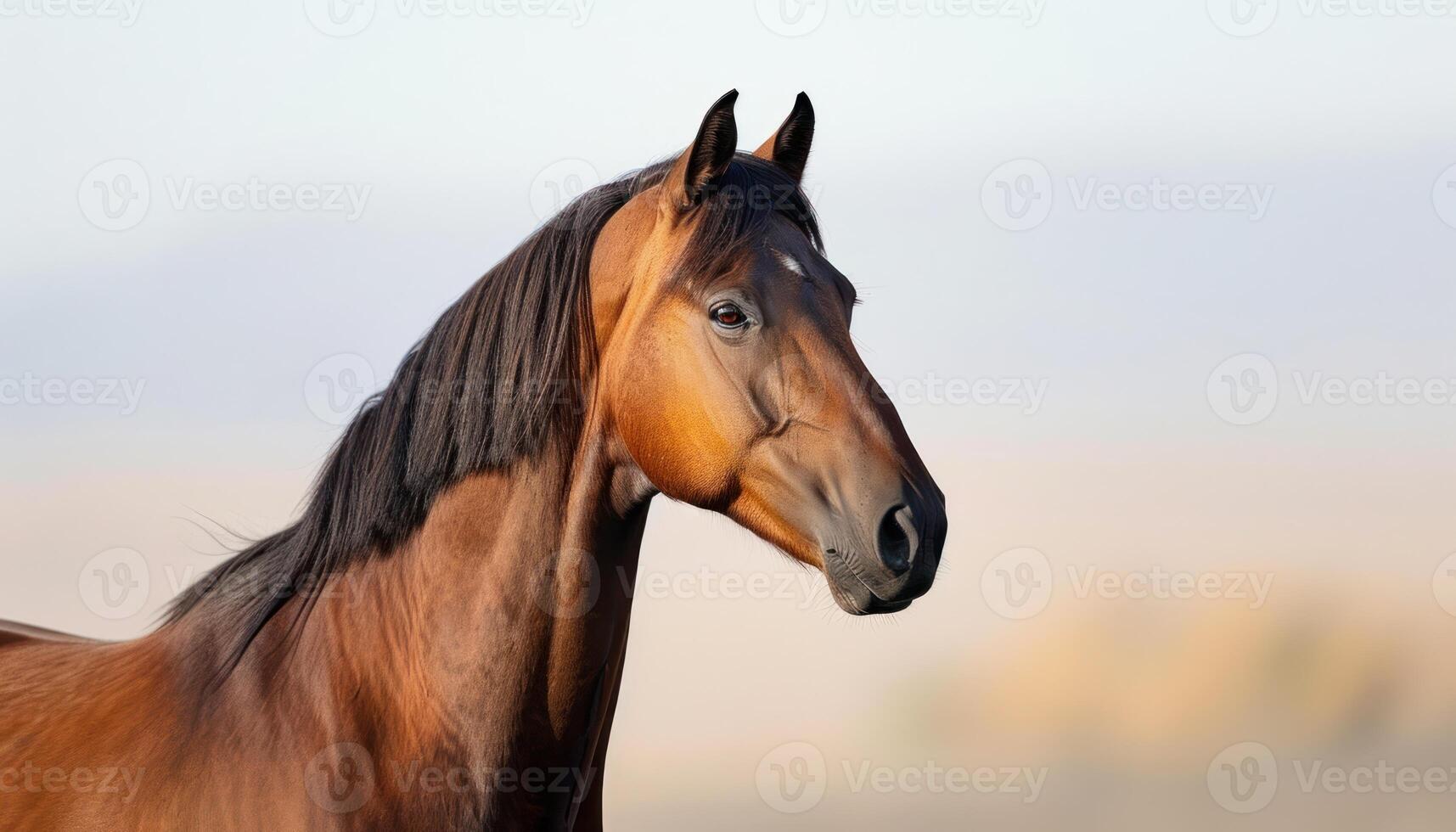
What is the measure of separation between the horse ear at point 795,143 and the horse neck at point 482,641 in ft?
3.76

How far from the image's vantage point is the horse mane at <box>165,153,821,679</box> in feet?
9.49

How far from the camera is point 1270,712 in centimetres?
1455

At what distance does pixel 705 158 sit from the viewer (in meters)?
2.94

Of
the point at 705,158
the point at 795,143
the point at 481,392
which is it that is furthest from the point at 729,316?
the point at 795,143

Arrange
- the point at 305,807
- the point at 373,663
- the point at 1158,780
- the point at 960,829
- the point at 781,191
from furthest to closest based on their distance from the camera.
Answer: the point at 1158,780, the point at 960,829, the point at 781,191, the point at 373,663, the point at 305,807

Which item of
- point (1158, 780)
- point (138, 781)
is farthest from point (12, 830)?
point (1158, 780)

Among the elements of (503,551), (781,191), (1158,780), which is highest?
(781,191)

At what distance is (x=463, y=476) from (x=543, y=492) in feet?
0.78

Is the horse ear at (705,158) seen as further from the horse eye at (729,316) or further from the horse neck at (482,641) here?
the horse neck at (482,641)

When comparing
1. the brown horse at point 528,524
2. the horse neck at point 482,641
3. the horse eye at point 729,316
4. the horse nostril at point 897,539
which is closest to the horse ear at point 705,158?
the brown horse at point 528,524

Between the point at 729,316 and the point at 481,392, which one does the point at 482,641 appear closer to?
the point at 481,392

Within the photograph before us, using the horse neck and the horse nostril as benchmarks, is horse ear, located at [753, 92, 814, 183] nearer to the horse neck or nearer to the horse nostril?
the horse neck

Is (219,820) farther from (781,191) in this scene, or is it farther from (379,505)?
(781,191)

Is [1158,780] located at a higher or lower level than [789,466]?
lower
